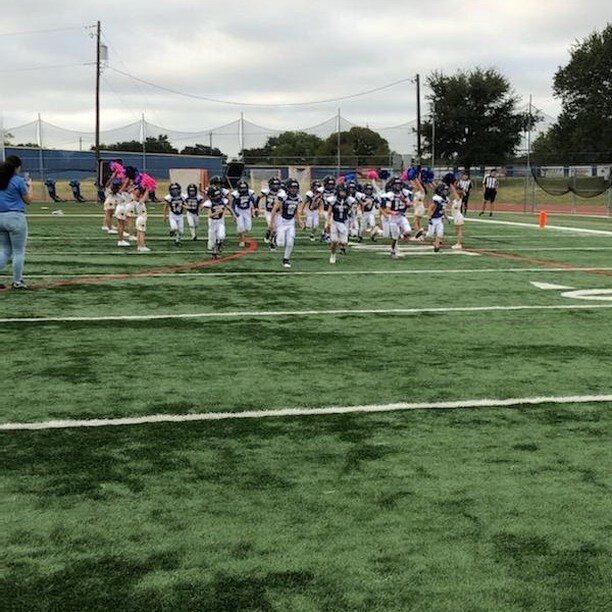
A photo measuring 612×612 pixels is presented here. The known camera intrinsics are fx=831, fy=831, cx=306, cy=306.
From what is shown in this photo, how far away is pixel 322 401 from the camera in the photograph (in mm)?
5930

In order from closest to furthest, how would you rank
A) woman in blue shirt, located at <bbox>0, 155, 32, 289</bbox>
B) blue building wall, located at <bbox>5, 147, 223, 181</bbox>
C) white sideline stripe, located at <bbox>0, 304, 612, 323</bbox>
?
white sideline stripe, located at <bbox>0, 304, 612, 323</bbox>, woman in blue shirt, located at <bbox>0, 155, 32, 289</bbox>, blue building wall, located at <bbox>5, 147, 223, 181</bbox>

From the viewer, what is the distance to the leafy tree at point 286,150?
178 feet

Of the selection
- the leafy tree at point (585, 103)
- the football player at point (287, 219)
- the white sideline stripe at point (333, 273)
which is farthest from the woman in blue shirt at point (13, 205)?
the leafy tree at point (585, 103)

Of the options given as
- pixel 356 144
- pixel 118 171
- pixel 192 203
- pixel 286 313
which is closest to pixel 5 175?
pixel 286 313

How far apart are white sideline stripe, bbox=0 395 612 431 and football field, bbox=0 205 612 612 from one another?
0.08ft

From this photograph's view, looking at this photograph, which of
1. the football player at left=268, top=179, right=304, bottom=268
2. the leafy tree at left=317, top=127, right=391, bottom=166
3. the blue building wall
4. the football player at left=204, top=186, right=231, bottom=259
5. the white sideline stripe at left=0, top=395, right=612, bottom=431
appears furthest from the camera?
the leafy tree at left=317, top=127, right=391, bottom=166

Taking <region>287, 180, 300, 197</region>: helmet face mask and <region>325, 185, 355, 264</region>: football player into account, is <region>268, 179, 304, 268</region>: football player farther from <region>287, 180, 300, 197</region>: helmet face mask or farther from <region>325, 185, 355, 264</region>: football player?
<region>325, 185, 355, 264</region>: football player

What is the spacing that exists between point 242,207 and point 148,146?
4465cm

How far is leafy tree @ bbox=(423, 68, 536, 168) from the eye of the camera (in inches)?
2530

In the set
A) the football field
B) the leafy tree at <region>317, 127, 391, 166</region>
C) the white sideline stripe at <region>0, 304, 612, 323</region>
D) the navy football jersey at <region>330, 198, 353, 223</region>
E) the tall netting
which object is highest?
the leafy tree at <region>317, 127, 391, 166</region>

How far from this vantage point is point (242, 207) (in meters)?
18.8

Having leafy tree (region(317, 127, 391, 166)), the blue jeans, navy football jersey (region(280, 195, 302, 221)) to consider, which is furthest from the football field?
leafy tree (region(317, 127, 391, 166))

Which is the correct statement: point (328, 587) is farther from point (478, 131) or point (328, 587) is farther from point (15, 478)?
point (478, 131)

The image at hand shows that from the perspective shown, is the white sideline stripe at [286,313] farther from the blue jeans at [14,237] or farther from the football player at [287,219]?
the football player at [287,219]
